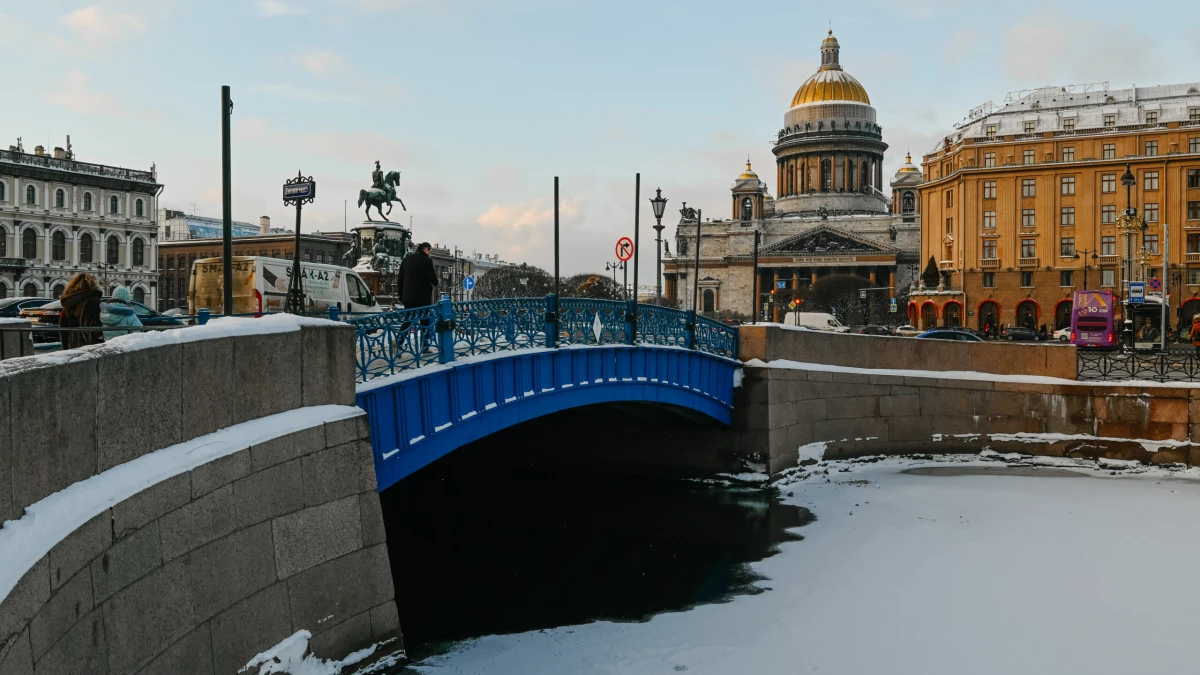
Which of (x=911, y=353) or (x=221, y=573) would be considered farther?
(x=911, y=353)

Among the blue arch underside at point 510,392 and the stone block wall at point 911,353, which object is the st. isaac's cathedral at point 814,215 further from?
the blue arch underside at point 510,392

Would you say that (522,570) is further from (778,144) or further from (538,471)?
(778,144)

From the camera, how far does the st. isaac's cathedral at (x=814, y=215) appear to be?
360 ft

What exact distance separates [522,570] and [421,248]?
500 cm

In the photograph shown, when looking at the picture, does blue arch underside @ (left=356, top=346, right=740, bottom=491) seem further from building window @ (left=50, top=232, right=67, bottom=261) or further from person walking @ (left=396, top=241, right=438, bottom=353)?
building window @ (left=50, top=232, right=67, bottom=261)

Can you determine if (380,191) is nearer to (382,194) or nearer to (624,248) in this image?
(382,194)

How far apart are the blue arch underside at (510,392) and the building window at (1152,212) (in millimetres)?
57623

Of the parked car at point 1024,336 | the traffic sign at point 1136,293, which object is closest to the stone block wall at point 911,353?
the traffic sign at point 1136,293

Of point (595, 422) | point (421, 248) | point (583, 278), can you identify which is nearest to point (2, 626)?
point (421, 248)

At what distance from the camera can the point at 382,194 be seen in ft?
122

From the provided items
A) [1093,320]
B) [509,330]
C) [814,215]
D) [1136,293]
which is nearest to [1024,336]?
[1093,320]

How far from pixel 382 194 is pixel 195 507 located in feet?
102

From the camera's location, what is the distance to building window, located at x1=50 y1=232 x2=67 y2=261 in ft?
221

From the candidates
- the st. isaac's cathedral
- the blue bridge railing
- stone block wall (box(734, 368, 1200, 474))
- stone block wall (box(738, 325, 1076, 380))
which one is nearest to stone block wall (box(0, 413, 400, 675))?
the blue bridge railing
